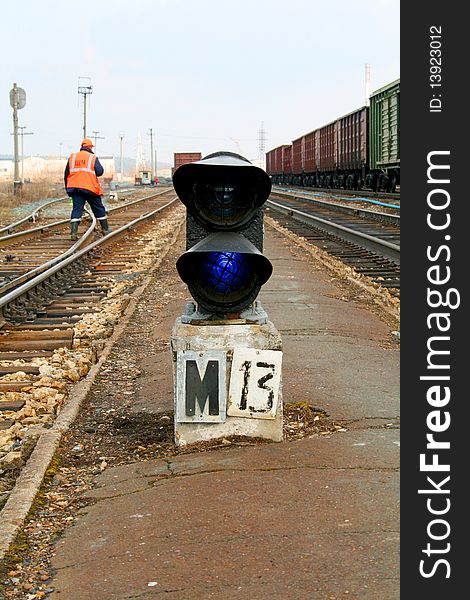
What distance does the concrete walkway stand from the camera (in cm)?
337

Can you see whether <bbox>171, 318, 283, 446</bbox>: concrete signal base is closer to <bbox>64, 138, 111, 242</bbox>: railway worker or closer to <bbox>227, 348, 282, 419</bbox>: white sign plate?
<bbox>227, 348, 282, 419</bbox>: white sign plate

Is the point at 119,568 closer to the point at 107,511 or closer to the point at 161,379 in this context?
the point at 107,511

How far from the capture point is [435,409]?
→ 318 cm

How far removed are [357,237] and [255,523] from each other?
47.6 ft

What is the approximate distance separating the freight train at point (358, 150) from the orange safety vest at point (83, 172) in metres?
12.8

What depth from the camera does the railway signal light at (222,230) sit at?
4.89 metres

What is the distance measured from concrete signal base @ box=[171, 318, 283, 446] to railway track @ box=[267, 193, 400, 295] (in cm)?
699

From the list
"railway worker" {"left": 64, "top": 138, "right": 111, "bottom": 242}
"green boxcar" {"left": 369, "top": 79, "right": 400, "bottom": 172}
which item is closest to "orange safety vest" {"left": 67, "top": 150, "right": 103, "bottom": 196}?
"railway worker" {"left": 64, "top": 138, "right": 111, "bottom": 242}

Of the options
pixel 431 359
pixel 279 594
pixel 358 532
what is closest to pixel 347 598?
pixel 279 594

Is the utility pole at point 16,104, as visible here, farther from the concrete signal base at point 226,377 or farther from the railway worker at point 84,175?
the concrete signal base at point 226,377

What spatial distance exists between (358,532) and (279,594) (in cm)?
61

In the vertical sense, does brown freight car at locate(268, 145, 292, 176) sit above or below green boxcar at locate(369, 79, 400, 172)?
above

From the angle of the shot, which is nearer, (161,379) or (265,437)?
(265,437)

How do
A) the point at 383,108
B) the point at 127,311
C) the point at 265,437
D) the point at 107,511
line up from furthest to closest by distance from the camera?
the point at 383,108 < the point at 127,311 < the point at 265,437 < the point at 107,511
